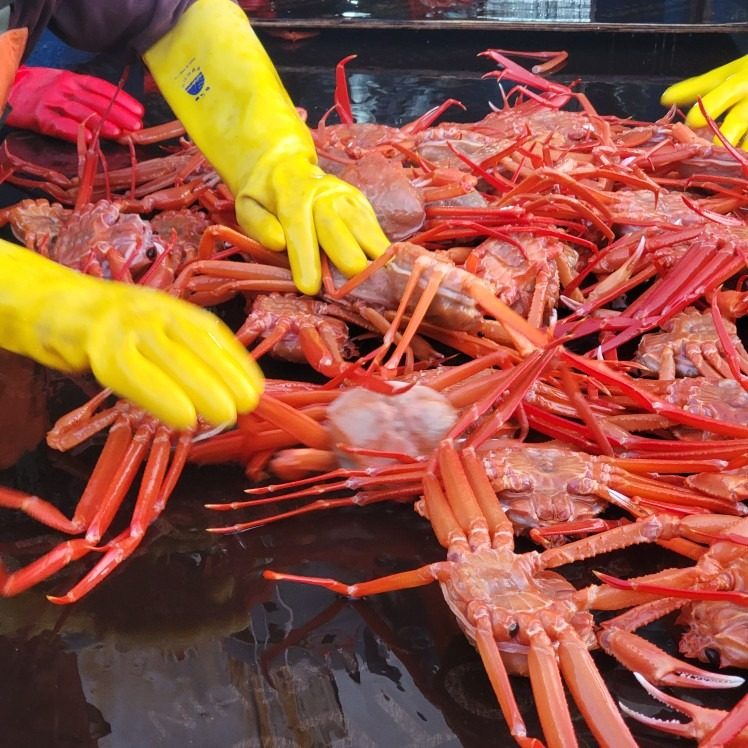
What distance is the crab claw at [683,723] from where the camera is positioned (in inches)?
41.8

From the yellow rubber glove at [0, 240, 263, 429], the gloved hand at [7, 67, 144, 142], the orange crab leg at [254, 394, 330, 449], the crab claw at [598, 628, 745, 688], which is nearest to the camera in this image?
the crab claw at [598, 628, 745, 688]

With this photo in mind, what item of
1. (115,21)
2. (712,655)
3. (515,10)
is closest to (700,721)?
(712,655)

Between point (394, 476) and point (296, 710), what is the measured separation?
407mm

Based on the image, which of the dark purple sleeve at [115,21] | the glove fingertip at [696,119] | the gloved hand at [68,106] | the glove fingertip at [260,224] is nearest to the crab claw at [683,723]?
the glove fingertip at [260,224]

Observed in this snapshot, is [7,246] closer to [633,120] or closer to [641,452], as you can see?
[641,452]

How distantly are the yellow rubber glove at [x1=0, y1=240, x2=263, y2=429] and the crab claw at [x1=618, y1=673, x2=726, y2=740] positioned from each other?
2.18ft

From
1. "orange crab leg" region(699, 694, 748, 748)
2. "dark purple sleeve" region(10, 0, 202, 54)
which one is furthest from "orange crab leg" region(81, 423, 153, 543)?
"dark purple sleeve" region(10, 0, 202, 54)

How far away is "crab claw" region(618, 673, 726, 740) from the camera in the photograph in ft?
3.49

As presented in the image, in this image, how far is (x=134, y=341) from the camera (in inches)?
50.5

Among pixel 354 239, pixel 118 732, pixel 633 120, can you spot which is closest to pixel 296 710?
pixel 118 732

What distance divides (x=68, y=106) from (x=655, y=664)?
102 inches

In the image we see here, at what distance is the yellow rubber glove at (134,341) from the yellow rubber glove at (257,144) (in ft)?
1.92

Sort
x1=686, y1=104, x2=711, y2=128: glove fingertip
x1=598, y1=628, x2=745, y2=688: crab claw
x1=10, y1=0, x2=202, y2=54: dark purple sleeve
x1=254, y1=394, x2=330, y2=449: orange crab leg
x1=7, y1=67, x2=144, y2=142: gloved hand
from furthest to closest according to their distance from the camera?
x1=7, y1=67, x2=144, y2=142: gloved hand < x1=686, y1=104, x2=711, y2=128: glove fingertip < x1=10, y1=0, x2=202, y2=54: dark purple sleeve < x1=254, y1=394, x2=330, y2=449: orange crab leg < x1=598, y1=628, x2=745, y2=688: crab claw

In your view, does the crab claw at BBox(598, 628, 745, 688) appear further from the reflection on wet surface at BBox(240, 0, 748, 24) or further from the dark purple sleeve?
the reflection on wet surface at BBox(240, 0, 748, 24)
